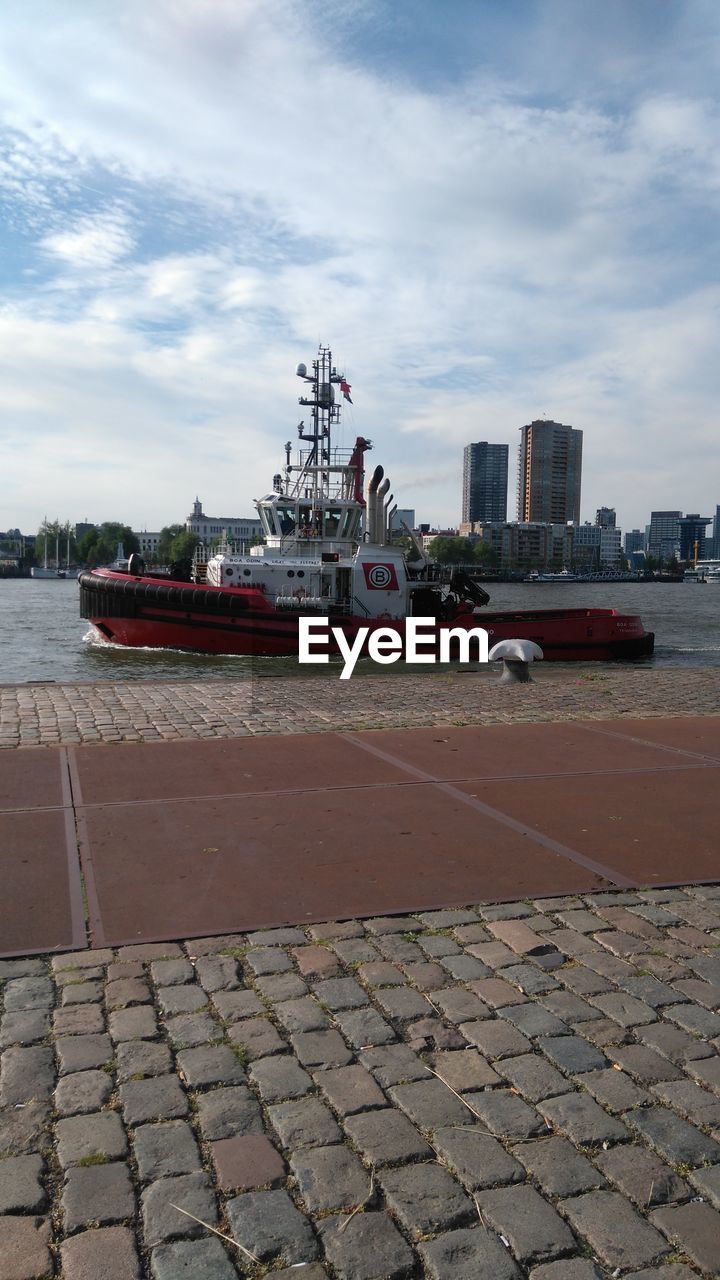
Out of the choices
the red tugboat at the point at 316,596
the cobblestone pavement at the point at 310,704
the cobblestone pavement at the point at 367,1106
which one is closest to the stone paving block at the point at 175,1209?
the cobblestone pavement at the point at 367,1106

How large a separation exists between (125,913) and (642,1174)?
2.04 meters

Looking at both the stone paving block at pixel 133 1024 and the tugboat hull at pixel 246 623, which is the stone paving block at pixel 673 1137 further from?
the tugboat hull at pixel 246 623

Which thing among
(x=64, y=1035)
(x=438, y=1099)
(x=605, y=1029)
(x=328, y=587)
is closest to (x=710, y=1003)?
(x=605, y=1029)

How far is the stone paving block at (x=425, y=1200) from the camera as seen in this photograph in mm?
1981

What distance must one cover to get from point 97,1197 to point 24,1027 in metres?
0.78

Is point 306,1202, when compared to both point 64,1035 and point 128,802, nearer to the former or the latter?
point 64,1035

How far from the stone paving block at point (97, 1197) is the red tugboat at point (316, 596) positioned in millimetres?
18779

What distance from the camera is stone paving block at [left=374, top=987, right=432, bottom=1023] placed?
2.81m

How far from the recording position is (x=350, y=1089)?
7.99 ft


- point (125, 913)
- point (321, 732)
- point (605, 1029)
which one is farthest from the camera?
point (321, 732)

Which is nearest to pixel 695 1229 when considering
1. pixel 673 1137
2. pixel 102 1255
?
pixel 673 1137

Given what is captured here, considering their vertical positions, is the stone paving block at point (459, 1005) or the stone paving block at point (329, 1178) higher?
the stone paving block at point (459, 1005)

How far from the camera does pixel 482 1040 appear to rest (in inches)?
106

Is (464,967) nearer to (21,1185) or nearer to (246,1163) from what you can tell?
(246,1163)
